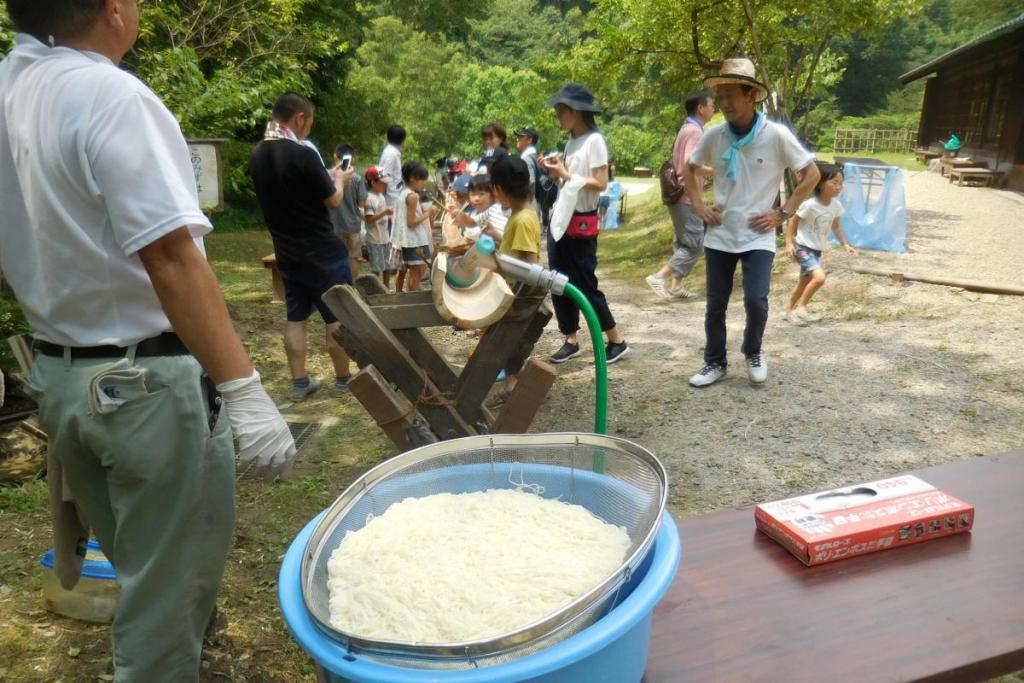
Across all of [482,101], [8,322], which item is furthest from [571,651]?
[482,101]

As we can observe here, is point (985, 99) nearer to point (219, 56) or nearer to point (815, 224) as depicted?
point (815, 224)

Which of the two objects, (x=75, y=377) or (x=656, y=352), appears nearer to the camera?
(x=75, y=377)

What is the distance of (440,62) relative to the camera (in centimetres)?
2483

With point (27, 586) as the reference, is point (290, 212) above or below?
above

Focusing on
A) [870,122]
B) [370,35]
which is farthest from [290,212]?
[870,122]

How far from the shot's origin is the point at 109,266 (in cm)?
148

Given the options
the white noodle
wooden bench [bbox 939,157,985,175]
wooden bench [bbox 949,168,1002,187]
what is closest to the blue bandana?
the white noodle

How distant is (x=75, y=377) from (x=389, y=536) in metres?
0.75

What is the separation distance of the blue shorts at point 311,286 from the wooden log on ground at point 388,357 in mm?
1302

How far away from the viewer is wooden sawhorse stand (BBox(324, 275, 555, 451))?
3.12 meters

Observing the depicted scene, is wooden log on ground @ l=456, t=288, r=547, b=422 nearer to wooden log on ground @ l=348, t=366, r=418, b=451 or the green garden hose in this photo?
wooden log on ground @ l=348, t=366, r=418, b=451

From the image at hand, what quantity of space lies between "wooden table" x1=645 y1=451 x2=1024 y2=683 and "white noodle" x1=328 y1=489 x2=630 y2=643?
0.80ft

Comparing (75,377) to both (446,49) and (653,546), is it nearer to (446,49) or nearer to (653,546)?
(653,546)

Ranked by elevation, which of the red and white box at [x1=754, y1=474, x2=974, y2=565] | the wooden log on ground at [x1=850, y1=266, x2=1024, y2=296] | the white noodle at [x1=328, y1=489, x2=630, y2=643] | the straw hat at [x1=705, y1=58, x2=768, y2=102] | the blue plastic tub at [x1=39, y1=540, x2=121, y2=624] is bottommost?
the blue plastic tub at [x1=39, y1=540, x2=121, y2=624]
